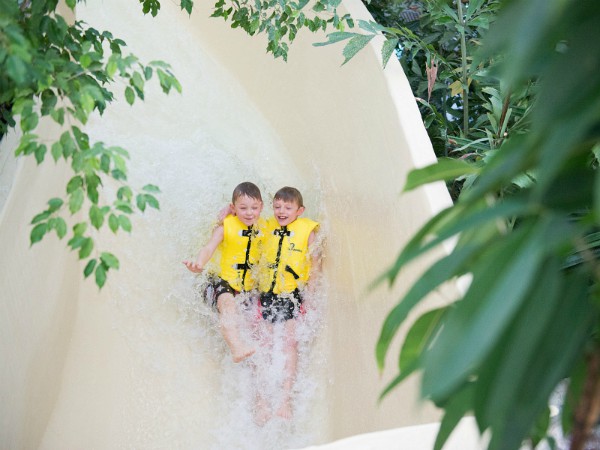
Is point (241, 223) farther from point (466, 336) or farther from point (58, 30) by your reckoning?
point (466, 336)

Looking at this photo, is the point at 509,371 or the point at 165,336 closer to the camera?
the point at 509,371

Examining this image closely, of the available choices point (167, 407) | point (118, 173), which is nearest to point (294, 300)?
point (167, 407)

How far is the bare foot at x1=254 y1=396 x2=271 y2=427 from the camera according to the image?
2680mm

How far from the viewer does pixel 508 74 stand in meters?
0.58

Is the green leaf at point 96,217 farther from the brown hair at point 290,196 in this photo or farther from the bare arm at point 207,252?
the brown hair at point 290,196

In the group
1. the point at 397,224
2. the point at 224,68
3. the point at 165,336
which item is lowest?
the point at 165,336

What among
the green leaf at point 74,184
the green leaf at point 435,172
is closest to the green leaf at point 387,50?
the green leaf at point 74,184

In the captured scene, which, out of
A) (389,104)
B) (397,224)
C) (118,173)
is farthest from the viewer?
(389,104)

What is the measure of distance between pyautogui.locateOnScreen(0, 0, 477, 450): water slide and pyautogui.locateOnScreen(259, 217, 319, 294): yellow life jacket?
0.33 feet

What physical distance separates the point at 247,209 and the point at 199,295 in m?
0.41

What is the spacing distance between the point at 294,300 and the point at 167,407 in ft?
1.97

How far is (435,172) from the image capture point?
834 mm

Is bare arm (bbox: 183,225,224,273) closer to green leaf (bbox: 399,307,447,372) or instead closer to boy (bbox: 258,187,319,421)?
boy (bbox: 258,187,319,421)

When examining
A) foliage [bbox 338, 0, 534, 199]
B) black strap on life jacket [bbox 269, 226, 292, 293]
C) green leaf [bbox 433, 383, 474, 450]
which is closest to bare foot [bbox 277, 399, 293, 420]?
black strap on life jacket [bbox 269, 226, 292, 293]
